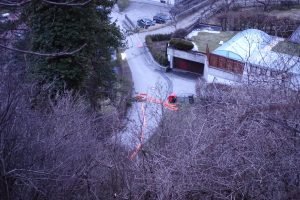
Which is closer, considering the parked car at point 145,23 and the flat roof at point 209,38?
the flat roof at point 209,38

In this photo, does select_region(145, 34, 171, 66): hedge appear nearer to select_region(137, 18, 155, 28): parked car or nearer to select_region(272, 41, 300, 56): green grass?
select_region(137, 18, 155, 28): parked car

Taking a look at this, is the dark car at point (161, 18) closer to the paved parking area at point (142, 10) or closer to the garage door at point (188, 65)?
the paved parking area at point (142, 10)

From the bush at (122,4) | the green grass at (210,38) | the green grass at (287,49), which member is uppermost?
the green grass at (287,49)

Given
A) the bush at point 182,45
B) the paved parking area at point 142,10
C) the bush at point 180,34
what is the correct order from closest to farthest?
1. the bush at point 182,45
2. the bush at point 180,34
3. the paved parking area at point 142,10

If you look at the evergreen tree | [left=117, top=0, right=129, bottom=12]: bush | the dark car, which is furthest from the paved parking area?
the evergreen tree

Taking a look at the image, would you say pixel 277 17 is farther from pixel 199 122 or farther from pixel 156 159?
pixel 156 159

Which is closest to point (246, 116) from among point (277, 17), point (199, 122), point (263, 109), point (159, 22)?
point (263, 109)

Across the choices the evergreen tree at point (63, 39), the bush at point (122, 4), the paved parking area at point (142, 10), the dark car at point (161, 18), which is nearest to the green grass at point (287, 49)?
A: the evergreen tree at point (63, 39)
